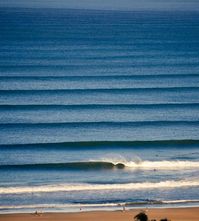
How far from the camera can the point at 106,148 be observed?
914 inches

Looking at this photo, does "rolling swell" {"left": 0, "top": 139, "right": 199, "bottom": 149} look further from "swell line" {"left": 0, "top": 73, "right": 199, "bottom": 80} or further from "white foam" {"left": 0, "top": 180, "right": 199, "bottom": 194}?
"swell line" {"left": 0, "top": 73, "right": 199, "bottom": 80}

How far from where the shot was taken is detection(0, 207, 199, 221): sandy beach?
52.1 ft

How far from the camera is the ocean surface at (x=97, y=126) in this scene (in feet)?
60.7

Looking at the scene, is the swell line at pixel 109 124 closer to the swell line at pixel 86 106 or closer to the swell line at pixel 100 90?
the swell line at pixel 86 106

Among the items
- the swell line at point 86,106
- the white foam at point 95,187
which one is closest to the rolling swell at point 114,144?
the white foam at point 95,187

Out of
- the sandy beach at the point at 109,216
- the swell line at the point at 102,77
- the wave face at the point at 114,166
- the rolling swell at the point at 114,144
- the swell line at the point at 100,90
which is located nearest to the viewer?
the sandy beach at the point at 109,216

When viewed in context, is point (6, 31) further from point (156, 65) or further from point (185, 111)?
point (185, 111)

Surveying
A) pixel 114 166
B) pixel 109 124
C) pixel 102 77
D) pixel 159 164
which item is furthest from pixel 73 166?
pixel 102 77

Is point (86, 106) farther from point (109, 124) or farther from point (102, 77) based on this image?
point (102, 77)

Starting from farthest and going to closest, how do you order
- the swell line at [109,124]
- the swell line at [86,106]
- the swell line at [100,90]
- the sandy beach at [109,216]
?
the swell line at [100,90], the swell line at [86,106], the swell line at [109,124], the sandy beach at [109,216]

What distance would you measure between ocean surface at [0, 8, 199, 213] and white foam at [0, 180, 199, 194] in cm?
3

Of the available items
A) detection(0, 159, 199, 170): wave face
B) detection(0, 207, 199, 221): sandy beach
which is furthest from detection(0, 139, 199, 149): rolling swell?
detection(0, 207, 199, 221): sandy beach

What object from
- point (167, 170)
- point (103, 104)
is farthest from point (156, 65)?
point (167, 170)

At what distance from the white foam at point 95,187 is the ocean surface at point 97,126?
0.03 m
